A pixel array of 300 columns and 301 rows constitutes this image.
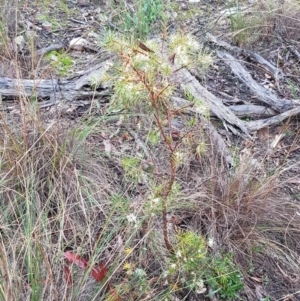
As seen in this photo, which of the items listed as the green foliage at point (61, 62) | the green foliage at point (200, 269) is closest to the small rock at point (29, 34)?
the green foliage at point (61, 62)

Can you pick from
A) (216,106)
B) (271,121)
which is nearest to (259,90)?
(271,121)

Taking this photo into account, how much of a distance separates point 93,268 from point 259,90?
1.61 m

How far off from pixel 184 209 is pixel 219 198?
150 millimetres

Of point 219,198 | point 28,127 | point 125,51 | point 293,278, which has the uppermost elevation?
point 125,51

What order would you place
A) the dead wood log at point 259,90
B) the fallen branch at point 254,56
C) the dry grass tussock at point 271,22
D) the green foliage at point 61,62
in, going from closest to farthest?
1. the dead wood log at point 259,90
2. the green foliage at point 61,62
3. the fallen branch at point 254,56
4. the dry grass tussock at point 271,22

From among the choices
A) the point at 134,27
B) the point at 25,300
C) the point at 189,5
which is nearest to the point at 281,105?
the point at 134,27

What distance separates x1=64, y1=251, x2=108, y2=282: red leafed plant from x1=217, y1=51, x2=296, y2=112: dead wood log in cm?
138

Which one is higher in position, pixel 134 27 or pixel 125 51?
pixel 125 51

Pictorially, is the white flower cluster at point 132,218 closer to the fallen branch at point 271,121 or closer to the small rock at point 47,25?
the fallen branch at point 271,121

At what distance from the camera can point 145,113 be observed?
230 centimetres

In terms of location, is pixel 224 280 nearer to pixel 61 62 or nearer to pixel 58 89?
pixel 58 89

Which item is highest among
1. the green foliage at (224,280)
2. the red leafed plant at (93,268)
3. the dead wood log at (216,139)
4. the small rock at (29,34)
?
the small rock at (29,34)

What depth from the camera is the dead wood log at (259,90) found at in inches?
106

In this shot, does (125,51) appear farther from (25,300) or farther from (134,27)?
(134,27)
